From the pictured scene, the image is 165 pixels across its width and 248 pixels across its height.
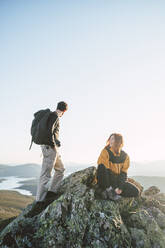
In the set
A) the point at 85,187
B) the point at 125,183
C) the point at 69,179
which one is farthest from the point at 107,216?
the point at 69,179

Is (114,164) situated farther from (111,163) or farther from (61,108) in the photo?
(61,108)

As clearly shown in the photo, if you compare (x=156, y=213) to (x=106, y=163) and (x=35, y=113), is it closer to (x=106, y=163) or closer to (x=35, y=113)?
(x=106, y=163)

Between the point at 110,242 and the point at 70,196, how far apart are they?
8.04ft

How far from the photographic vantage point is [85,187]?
30.2 ft

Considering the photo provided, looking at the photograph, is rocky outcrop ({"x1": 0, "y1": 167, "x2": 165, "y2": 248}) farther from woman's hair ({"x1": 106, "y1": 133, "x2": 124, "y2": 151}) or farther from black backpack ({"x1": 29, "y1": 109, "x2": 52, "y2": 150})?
black backpack ({"x1": 29, "y1": 109, "x2": 52, "y2": 150})

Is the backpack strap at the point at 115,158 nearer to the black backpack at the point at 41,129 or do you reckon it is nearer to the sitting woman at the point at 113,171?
the sitting woman at the point at 113,171

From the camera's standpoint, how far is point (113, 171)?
9297 millimetres

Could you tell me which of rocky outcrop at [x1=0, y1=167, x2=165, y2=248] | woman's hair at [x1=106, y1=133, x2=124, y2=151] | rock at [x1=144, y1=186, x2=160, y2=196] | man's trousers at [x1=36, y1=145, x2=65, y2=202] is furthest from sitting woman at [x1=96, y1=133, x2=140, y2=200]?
rock at [x1=144, y1=186, x2=160, y2=196]

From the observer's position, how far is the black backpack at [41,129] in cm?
855

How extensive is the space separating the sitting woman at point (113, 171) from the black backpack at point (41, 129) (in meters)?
2.97

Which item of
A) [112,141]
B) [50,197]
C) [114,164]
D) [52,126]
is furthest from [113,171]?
[52,126]

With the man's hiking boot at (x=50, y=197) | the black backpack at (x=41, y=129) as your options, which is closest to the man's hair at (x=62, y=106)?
the black backpack at (x=41, y=129)

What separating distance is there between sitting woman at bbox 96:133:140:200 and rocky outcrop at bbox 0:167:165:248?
0.56 metres

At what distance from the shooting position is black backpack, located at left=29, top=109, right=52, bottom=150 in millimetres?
8555
